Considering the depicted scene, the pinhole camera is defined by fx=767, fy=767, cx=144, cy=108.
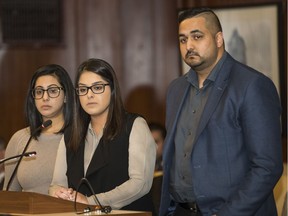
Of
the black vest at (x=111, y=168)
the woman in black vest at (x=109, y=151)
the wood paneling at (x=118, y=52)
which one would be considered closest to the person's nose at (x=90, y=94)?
the woman in black vest at (x=109, y=151)

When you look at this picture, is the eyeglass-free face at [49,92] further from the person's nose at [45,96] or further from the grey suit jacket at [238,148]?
the grey suit jacket at [238,148]

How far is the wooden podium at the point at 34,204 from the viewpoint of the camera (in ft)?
10.8

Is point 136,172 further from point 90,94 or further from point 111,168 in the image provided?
point 90,94

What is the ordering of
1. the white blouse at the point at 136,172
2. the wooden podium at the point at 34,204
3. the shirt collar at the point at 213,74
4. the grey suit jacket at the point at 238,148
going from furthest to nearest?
the white blouse at the point at 136,172 < the shirt collar at the point at 213,74 < the grey suit jacket at the point at 238,148 < the wooden podium at the point at 34,204

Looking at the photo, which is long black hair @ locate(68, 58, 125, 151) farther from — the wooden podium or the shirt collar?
the wooden podium

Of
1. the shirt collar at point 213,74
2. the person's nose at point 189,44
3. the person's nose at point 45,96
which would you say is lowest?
the person's nose at point 45,96

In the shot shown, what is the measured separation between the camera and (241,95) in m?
3.54

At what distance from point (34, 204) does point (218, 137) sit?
0.90m

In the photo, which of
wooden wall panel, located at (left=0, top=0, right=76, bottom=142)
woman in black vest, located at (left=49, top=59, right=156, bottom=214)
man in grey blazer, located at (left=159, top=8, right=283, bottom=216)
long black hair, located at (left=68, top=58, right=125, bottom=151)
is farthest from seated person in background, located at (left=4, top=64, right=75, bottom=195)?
wooden wall panel, located at (left=0, top=0, right=76, bottom=142)

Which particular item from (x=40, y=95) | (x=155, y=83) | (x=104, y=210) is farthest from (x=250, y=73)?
(x=155, y=83)

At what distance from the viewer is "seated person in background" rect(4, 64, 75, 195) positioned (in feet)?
14.8

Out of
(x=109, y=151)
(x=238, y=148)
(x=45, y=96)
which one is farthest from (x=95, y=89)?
(x=238, y=148)

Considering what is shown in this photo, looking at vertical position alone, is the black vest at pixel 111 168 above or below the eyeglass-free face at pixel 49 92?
below

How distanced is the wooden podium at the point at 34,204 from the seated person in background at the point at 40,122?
3.63 ft
